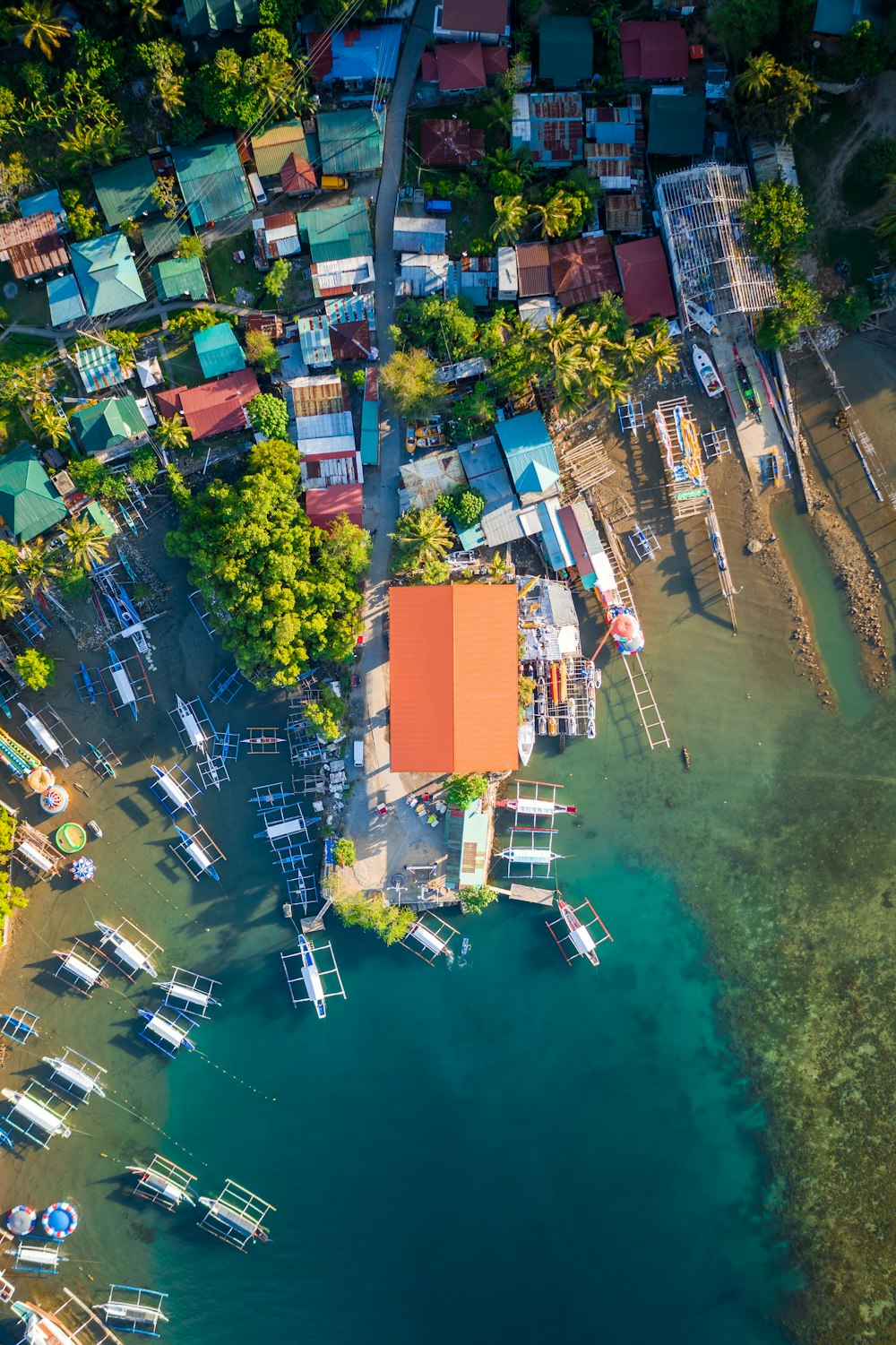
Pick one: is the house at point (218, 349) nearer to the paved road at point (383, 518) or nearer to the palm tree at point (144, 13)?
the paved road at point (383, 518)

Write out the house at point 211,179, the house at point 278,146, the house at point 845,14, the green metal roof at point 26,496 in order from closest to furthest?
the house at point 845,14 → the house at point 278,146 → the house at point 211,179 → the green metal roof at point 26,496

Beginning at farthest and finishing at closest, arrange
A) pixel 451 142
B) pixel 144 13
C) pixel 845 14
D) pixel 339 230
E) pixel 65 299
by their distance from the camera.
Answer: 1. pixel 65 299
2. pixel 339 230
3. pixel 451 142
4. pixel 144 13
5. pixel 845 14

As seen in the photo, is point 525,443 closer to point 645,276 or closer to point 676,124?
point 645,276

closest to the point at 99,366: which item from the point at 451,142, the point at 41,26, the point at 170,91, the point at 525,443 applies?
the point at 170,91

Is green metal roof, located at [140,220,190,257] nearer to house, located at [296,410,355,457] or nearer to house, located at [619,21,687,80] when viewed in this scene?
house, located at [296,410,355,457]

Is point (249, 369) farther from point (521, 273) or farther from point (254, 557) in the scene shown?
point (521, 273)

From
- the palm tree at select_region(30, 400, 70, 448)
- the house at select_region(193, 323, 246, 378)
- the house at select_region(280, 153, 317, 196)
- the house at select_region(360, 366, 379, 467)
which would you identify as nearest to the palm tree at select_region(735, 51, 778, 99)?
the house at select_region(280, 153, 317, 196)

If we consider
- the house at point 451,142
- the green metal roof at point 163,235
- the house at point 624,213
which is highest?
the house at point 451,142

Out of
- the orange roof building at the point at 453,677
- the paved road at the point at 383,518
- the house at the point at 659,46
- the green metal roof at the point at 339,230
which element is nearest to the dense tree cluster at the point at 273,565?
the paved road at the point at 383,518
